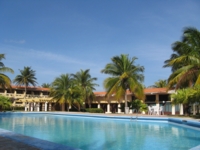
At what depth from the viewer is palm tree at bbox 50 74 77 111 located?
32.2 metres

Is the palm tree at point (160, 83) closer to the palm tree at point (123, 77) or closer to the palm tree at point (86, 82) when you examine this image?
the palm tree at point (86, 82)

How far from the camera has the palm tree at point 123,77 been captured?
23.9 m

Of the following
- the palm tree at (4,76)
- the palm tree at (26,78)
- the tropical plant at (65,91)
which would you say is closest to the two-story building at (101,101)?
the palm tree at (26,78)

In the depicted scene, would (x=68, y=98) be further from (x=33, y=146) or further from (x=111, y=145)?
(x=33, y=146)

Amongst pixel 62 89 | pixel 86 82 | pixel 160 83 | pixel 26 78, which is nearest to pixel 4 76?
pixel 62 89

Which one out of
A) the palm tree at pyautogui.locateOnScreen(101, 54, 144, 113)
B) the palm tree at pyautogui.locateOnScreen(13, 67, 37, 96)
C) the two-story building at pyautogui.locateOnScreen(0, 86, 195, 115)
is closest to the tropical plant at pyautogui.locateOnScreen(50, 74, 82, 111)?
the two-story building at pyautogui.locateOnScreen(0, 86, 195, 115)

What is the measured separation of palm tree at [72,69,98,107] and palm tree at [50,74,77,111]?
4.07 ft

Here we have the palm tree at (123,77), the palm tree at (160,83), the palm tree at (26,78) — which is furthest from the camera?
the palm tree at (160,83)

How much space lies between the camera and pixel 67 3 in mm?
12641

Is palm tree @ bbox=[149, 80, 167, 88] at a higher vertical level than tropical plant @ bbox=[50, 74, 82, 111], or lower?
higher

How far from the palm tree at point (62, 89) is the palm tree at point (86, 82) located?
4.07 feet

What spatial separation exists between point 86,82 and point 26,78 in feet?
48.0

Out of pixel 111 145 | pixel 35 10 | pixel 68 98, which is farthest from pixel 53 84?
pixel 111 145

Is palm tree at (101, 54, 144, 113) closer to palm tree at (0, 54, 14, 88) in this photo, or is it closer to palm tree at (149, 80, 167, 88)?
palm tree at (0, 54, 14, 88)
